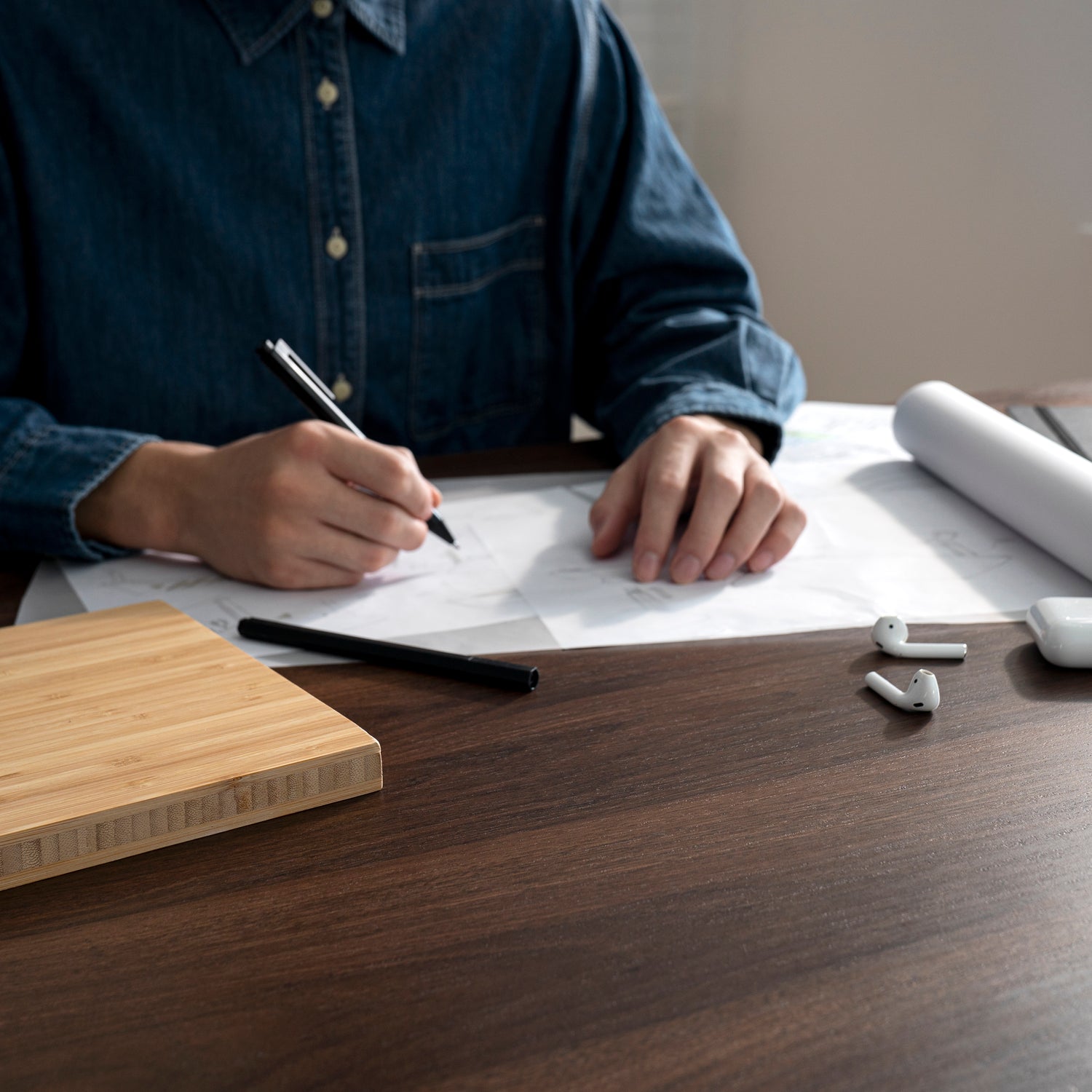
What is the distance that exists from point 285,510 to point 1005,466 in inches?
17.2

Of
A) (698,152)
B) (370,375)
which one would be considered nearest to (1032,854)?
(370,375)

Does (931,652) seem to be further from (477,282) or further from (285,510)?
(477,282)

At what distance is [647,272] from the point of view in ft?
3.24

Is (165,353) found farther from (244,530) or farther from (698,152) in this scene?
(698,152)

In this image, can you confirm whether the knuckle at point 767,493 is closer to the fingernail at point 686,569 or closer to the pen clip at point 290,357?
the fingernail at point 686,569

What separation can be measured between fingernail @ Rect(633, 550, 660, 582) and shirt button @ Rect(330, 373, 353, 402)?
1.36 feet

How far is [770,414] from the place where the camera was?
798 millimetres

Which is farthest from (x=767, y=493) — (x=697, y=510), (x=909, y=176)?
(x=909, y=176)

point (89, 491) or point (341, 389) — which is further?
point (341, 389)

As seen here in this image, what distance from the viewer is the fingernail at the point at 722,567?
0.63m

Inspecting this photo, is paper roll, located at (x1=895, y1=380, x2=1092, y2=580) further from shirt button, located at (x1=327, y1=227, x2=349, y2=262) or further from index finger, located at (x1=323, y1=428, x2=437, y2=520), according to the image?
shirt button, located at (x1=327, y1=227, x2=349, y2=262)

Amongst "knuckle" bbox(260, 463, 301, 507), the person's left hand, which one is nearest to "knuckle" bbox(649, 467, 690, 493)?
the person's left hand

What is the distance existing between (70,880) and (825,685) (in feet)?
1.03

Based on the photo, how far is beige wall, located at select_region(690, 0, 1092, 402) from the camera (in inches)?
67.9
